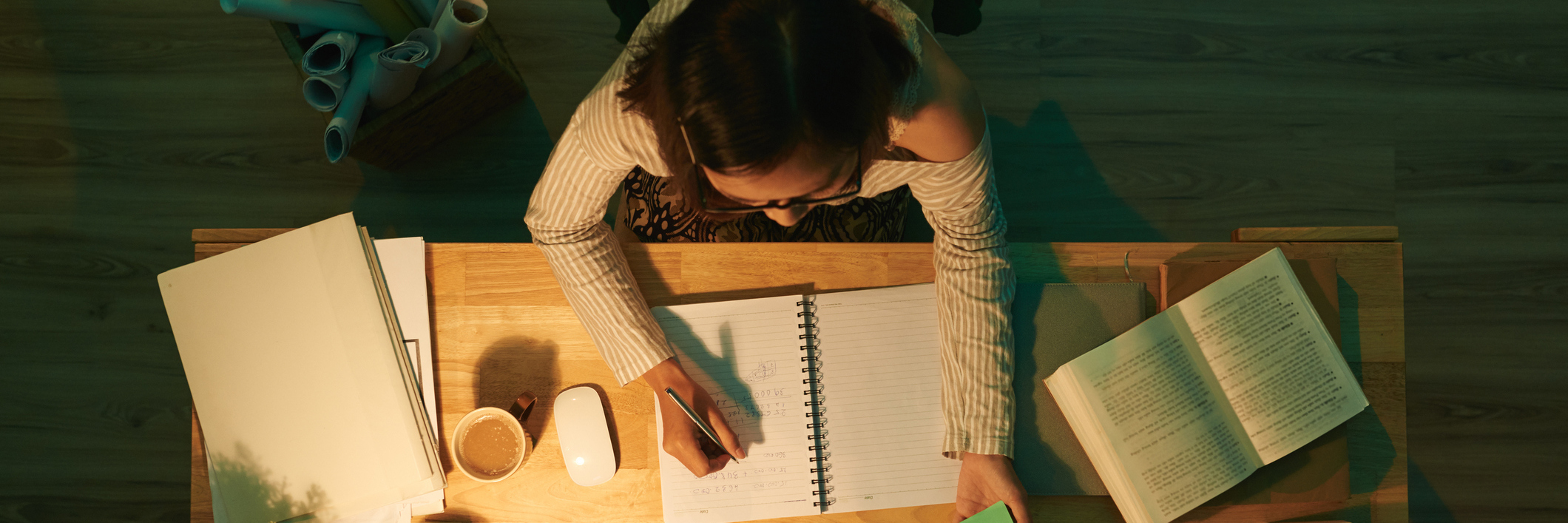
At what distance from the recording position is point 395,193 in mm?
1554

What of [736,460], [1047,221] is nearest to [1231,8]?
[1047,221]

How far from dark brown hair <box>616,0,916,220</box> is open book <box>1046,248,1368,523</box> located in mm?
474

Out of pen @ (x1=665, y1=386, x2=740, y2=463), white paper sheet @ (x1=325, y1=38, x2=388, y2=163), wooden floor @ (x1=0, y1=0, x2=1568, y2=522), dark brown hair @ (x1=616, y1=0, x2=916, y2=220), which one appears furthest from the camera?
wooden floor @ (x1=0, y1=0, x2=1568, y2=522)

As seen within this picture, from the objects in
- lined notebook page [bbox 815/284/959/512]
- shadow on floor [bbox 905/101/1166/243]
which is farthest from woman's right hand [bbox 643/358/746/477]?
shadow on floor [bbox 905/101/1166/243]

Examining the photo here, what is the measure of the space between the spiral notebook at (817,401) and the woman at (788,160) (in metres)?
0.03

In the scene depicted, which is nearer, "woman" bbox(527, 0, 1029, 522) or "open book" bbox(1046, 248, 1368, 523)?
"woman" bbox(527, 0, 1029, 522)

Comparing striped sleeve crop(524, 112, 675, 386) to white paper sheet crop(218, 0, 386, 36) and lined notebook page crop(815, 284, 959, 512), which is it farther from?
white paper sheet crop(218, 0, 386, 36)

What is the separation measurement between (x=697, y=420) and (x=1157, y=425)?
0.55 m

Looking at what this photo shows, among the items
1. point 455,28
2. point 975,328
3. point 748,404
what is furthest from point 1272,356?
point 455,28

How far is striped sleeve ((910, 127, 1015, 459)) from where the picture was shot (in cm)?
83

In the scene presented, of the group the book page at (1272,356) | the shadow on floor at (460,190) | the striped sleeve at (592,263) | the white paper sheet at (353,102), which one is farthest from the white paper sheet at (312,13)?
the book page at (1272,356)

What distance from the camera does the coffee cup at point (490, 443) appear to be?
86 centimetres

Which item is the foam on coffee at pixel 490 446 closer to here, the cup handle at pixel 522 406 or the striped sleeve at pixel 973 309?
the cup handle at pixel 522 406

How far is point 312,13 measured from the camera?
Result: 3.76 feet
